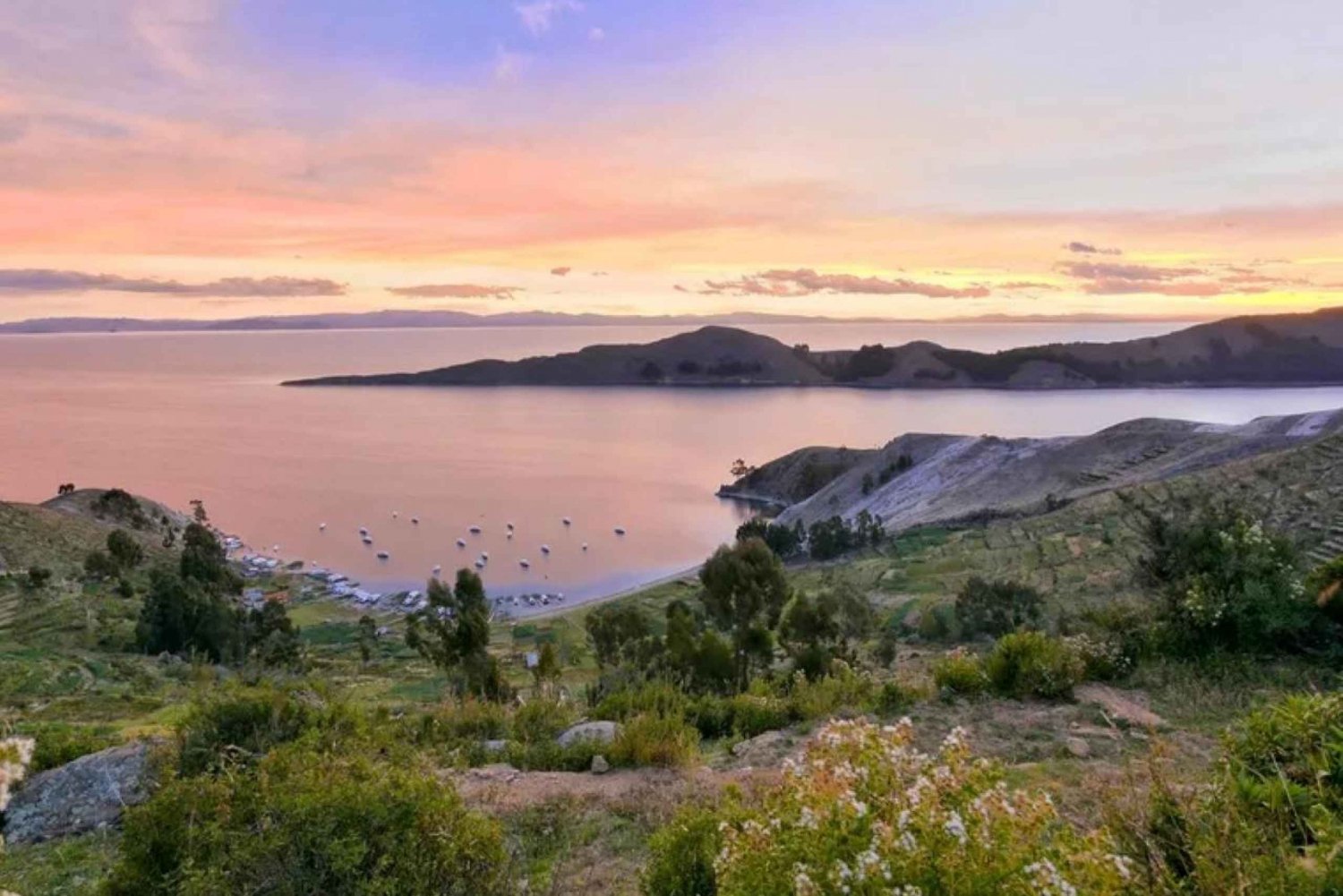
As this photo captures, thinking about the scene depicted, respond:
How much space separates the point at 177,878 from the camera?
323cm

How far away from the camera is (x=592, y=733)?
6391mm

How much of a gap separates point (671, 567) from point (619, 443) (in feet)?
150

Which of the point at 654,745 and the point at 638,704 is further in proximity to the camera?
the point at 638,704

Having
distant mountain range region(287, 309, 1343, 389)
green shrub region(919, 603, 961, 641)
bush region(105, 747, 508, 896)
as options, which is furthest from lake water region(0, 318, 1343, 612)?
bush region(105, 747, 508, 896)

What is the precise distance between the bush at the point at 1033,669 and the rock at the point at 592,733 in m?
3.09

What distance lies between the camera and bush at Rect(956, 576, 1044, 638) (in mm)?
13727

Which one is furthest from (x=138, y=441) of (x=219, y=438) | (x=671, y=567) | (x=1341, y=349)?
(x=1341, y=349)

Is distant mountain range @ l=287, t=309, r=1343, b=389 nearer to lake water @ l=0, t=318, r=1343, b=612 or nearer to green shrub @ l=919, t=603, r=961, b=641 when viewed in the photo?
lake water @ l=0, t=318, r=1343, b=612

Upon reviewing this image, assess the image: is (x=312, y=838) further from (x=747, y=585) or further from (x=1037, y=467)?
(x=1037, y=467)

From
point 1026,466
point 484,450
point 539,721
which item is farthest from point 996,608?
point 484,450

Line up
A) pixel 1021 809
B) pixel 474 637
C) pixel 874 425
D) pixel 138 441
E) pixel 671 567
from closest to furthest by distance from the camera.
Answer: pixel 1021 809
pixel 474 637
pixel 671 567
pixel 138 441
pixel 874 425

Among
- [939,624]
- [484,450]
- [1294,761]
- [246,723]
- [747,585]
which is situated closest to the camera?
[1294,761]

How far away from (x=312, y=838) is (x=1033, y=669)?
5.53m

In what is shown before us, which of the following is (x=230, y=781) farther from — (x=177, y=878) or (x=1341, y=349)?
(x=1341, y=349)
